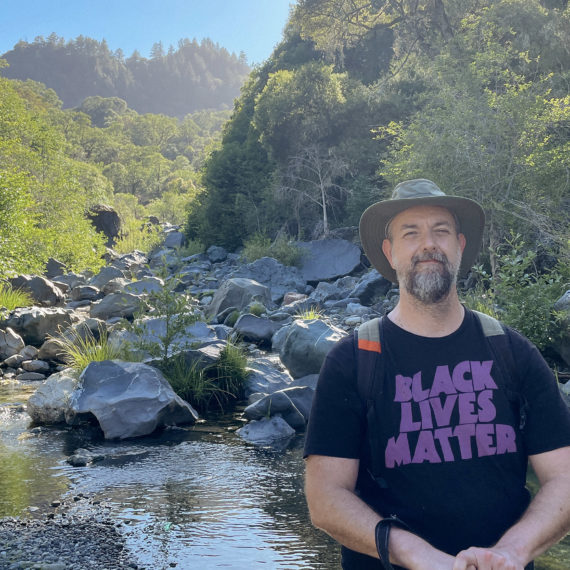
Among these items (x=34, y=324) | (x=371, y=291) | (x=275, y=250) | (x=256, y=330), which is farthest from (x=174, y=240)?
(x=256, y=330)

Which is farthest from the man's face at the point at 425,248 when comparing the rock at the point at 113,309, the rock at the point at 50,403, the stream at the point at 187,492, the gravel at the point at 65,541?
the rock at the point at 113,309

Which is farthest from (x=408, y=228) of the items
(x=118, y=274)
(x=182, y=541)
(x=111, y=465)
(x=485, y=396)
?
(x=118, y=274)

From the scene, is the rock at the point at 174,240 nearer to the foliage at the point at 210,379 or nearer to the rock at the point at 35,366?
the rock at the point at 35,366

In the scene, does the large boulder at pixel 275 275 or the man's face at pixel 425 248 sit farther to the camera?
the large boulder at pixel 275 275

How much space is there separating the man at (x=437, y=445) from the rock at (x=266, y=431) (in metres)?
5.55

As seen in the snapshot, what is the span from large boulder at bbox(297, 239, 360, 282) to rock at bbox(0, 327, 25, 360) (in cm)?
1072

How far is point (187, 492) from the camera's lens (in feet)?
19.5

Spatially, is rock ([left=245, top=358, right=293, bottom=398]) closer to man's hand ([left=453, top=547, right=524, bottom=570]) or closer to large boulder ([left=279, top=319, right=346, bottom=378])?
large boulder ([left=279, top=319, right=346, bottom=378])

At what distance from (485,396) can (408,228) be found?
669 millimetres

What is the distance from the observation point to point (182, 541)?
15.9 feet

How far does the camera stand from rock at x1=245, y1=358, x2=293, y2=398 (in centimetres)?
958

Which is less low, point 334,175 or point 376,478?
point 334,175

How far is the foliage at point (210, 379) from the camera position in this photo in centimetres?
921

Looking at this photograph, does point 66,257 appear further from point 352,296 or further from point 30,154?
point 352,296
